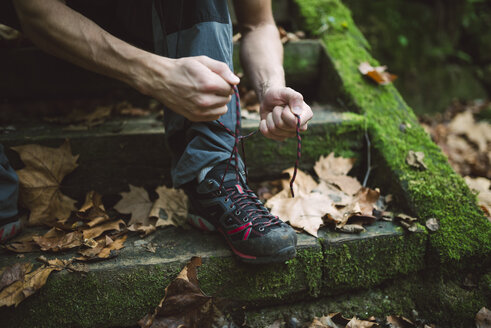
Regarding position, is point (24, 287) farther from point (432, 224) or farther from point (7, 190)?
point (432, 224)

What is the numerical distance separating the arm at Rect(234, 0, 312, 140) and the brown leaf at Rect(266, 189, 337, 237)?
0.39 meters

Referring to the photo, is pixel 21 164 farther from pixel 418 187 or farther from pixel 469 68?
pixel 469 68

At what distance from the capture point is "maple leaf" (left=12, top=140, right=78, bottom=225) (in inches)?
64.6

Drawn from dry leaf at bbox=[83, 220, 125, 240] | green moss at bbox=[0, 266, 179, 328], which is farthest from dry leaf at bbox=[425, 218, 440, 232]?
dry leaf at bbox=[83, 220, 125, 240]

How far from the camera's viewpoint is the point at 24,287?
4.05 ft

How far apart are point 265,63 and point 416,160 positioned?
974 millimetres

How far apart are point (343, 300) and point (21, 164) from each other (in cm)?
178

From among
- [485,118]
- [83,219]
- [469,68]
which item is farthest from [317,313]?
[469,68]

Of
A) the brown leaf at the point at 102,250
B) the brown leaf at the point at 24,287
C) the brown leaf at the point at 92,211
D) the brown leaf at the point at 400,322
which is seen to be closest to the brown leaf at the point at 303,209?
the brown leaf at the point at 400,322

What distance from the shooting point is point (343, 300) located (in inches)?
60.4

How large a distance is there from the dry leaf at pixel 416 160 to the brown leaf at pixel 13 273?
1.86 metres

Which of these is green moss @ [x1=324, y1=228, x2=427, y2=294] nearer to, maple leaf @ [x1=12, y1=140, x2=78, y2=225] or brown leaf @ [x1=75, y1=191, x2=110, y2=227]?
brown leaf @ [x1=75, y1=191, x2=110, y2=227]

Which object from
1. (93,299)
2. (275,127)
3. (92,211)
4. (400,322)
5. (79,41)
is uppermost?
(79,41)

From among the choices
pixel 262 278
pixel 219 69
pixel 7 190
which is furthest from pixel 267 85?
pixel 7 190
